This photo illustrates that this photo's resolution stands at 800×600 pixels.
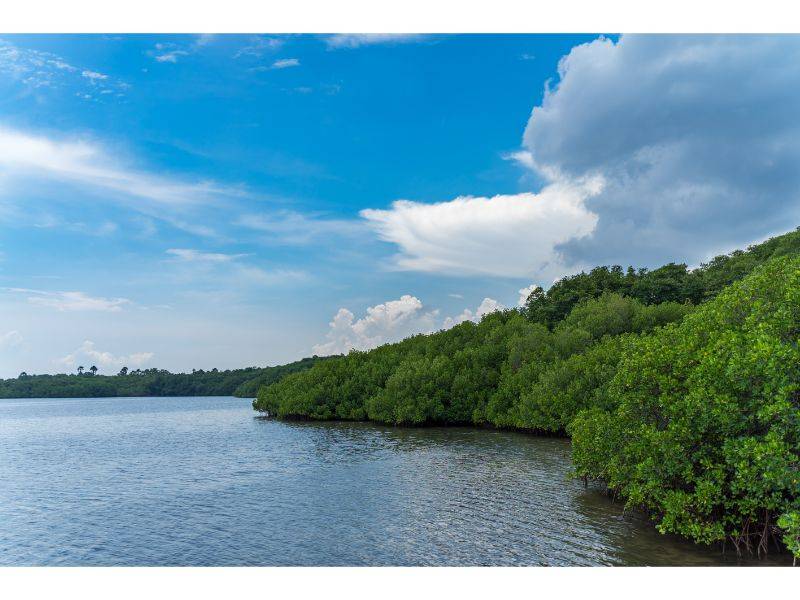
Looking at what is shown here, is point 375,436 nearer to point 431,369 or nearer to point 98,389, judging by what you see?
point 431,369

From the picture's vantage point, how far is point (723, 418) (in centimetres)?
1541

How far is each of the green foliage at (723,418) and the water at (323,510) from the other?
1920mm

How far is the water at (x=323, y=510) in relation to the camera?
18766 mm

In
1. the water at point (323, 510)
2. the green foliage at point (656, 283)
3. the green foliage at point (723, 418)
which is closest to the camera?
the green foliage at point (723, 418)

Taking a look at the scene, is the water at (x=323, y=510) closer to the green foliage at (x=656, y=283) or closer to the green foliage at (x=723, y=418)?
the green foliage at (x=723, y=418)

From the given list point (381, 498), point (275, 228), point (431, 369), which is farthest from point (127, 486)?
point (431, 369)

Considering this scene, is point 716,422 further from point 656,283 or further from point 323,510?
point 656,283

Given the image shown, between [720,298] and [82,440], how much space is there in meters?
64.3

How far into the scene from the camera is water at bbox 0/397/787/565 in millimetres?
18766

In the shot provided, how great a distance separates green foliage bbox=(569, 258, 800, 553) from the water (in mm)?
1920

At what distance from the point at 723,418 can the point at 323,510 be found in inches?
684

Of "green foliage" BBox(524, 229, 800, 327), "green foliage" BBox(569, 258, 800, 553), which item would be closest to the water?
"green foliage" BBox(569, 258, 800, 553)

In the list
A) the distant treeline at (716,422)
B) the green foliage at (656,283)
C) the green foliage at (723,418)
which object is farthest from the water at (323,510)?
the green foliage at (656,283)

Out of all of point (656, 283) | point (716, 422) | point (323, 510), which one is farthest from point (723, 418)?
point (656, 283)
